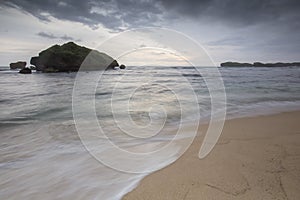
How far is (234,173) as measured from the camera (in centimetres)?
244

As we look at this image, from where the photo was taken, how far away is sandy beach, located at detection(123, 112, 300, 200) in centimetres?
208

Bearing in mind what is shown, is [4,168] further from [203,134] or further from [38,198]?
[203,134]

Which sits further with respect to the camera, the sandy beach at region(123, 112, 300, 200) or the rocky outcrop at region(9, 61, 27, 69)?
the rocky outcrop at region(9, 61, 27, 69)

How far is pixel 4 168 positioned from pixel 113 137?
6.62 feet

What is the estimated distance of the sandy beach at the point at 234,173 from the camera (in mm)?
2078

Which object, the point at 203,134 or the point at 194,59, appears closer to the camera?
the point at 194,59

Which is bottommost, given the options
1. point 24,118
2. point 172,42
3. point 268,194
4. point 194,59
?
point 24,118

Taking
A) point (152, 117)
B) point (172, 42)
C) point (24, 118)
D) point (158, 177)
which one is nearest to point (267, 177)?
point (158, 177)

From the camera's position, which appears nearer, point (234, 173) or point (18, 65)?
point (234, 173)

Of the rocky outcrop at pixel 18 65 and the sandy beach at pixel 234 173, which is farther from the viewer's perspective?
the rocky outcrop at pixel 18 65

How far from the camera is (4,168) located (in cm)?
304

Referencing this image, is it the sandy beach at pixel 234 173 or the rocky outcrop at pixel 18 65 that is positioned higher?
the rocky outcrop at pixel 18 65

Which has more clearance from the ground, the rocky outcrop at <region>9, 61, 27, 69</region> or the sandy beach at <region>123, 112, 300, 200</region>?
the rocky outcrop at <region>9, 61, 27, 69</region>

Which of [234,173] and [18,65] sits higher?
[18,65]
